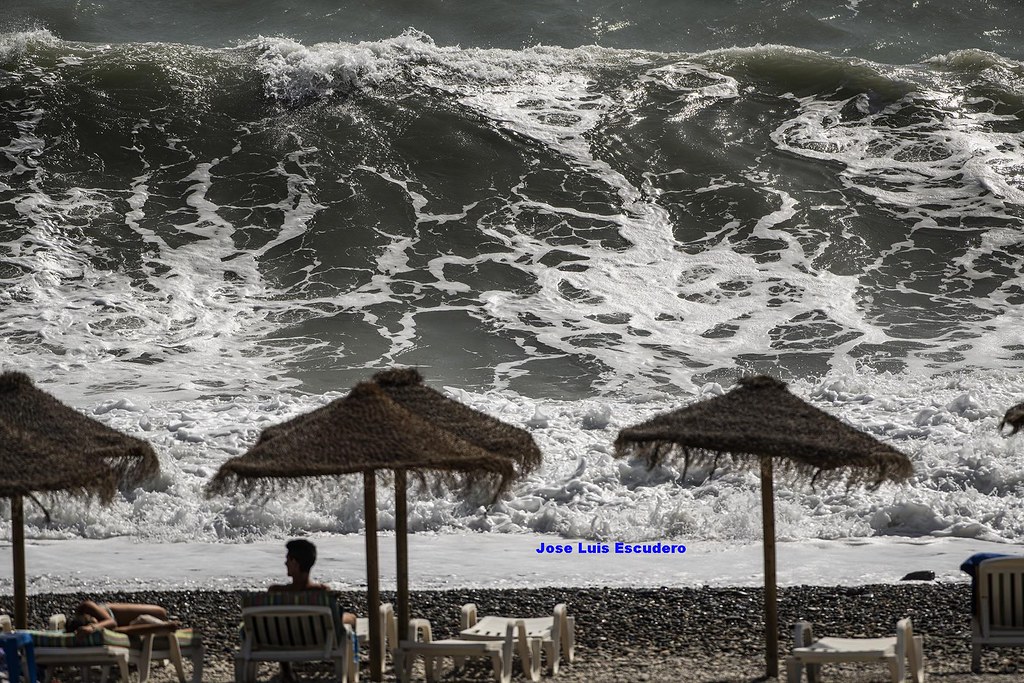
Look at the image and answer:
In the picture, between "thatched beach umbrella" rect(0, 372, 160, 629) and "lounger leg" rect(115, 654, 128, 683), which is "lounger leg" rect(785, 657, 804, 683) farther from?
"thatched beach umbrella" rect(0, 372, 160, 629)

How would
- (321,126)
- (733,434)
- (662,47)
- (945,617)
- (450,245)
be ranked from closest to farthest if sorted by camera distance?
1. (733,434)
2. (945,617)
3. (450,245)
4. (321,126)
5. (662,47)

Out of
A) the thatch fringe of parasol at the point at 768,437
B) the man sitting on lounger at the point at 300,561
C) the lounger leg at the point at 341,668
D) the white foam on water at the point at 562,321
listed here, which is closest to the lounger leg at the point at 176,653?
Result: the man sitting on lounger at the point at 300,561

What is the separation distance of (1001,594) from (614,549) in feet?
12.4

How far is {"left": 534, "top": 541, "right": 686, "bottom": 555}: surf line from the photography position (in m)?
9.84

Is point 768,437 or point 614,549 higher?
point 768,437

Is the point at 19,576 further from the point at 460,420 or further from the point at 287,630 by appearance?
the point at 460,420

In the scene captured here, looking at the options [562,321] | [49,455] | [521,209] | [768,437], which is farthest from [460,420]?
[521,209]

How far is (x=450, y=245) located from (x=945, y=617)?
1204 centimetres

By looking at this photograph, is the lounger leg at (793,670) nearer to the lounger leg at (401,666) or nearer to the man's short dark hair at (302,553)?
the lounger leg at (401,666)

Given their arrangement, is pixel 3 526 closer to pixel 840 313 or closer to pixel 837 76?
pixel 840 313

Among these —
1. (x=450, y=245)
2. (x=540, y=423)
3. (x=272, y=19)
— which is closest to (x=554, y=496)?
(x=540, y=423)

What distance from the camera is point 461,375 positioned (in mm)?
14812

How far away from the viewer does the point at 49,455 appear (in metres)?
6.54

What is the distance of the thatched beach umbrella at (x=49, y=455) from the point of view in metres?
6.36
